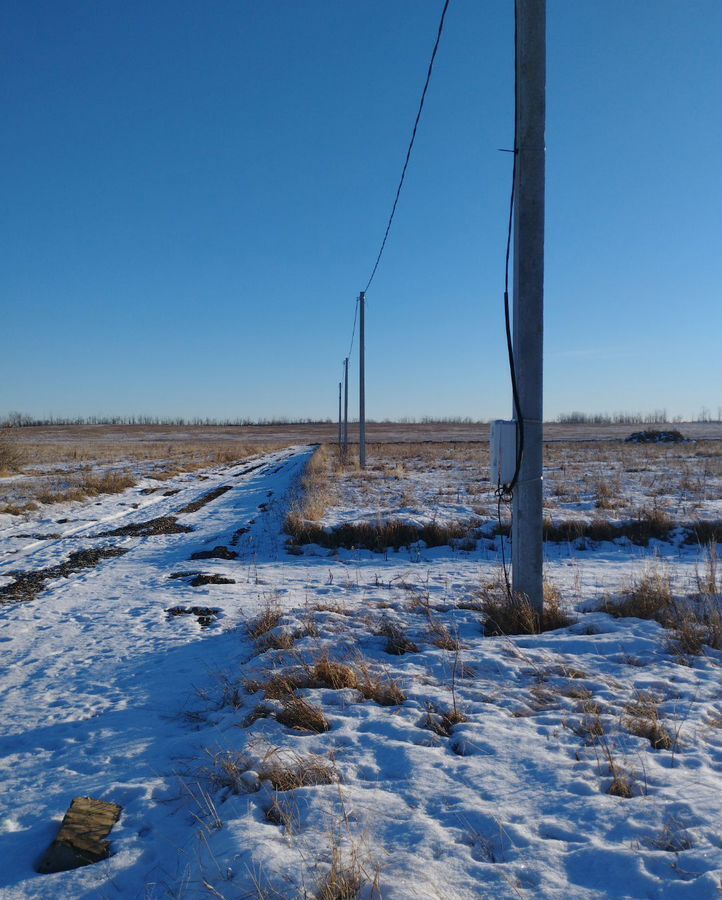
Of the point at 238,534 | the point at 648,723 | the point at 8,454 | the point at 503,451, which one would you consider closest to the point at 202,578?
the point at 238,534

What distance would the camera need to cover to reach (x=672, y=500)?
1371cm

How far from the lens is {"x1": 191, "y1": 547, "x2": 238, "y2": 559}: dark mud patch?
32.9 feet

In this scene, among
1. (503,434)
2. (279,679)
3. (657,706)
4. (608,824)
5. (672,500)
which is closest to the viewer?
(608,824)

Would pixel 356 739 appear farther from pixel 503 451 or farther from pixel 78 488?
pixel 78 488

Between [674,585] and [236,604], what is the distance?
4931 millimetres

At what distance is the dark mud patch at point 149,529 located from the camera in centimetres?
1220

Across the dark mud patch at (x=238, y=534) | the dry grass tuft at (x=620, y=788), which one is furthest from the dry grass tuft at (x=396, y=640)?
the dark mud patch at (x=238, y=534)

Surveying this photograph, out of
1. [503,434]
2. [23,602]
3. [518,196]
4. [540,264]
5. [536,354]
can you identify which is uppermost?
[518,196]

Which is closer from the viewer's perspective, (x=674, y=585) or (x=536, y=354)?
(x=536, y=354)

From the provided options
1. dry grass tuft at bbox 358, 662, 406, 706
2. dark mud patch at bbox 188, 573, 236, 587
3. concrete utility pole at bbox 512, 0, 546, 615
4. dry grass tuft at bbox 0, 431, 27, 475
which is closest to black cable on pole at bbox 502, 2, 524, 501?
concrete utility pole at bbox 512, 0, 546, 615

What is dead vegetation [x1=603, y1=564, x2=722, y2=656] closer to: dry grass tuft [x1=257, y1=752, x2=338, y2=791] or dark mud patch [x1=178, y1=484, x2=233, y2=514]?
dry grass tuft [x1=257, y1=752, x2=338, y2=791]

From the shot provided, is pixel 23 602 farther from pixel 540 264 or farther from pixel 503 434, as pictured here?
pixel 540 264

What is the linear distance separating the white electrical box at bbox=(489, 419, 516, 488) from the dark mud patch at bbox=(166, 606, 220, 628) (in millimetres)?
3268

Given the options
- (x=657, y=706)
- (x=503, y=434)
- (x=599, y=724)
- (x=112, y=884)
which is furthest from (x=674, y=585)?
(x=112, y=884)
